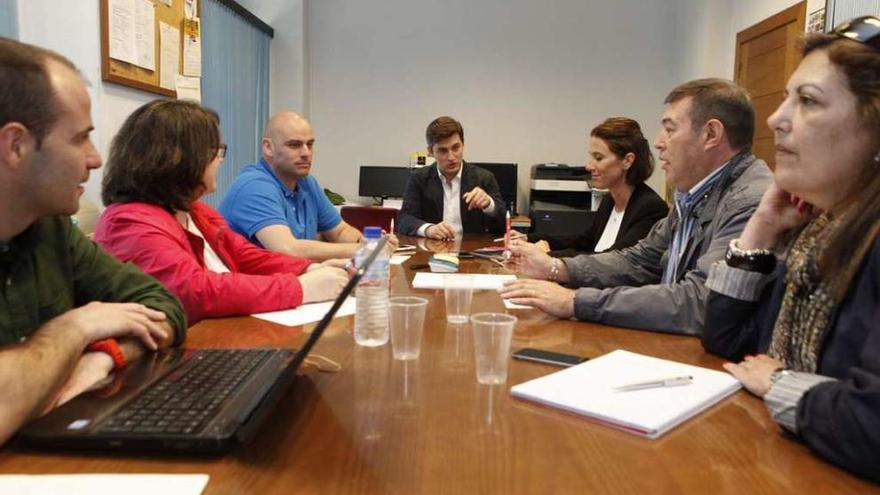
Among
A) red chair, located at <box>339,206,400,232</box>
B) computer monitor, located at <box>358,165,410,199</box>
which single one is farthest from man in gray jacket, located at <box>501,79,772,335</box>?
computer monitor, located at <box>358,165,410,199</box>

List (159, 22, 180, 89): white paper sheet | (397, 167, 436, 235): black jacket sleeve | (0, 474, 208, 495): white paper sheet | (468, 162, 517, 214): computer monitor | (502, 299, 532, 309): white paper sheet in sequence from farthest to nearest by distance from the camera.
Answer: (468, 162, 517, 214): computer monitor < (397, 167, 436, 235): black jacket sleeve < (159, 22, 180, 89): white paper sheet < (502, 299, 532, 309): white paper sheet < (0, 474, 208, 495): white paper sheet

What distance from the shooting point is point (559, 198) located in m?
5.21

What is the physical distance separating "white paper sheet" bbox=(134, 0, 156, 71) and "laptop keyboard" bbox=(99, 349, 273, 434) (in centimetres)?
251

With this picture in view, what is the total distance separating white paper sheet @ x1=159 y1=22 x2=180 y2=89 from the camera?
132 inches

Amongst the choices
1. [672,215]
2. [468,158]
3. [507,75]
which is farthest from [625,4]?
[672,215]

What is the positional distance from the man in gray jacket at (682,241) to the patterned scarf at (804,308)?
326mm

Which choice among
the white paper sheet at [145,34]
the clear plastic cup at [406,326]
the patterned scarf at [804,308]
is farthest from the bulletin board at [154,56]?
the patterned scarf at [804,308]

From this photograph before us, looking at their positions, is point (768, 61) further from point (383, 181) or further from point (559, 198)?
point (383, 181)

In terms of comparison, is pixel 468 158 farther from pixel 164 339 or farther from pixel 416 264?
pixel 164 339

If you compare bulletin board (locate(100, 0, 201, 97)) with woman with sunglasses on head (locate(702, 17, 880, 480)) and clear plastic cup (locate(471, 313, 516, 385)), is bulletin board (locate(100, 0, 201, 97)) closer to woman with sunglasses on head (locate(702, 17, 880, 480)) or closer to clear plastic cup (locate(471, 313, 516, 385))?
clear plastic cup (locate(471, 313, 516, 385))

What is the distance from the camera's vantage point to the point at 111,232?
160cm


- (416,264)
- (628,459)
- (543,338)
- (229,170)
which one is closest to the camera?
(628,459)

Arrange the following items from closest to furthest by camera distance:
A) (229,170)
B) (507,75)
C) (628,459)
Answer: (628,459)
(229,170)
(507,75)

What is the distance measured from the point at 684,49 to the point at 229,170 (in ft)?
11.9
